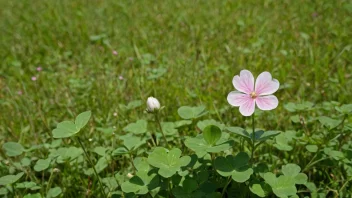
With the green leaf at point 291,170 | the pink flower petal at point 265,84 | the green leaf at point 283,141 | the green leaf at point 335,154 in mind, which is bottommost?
the green leaf at point 335,154

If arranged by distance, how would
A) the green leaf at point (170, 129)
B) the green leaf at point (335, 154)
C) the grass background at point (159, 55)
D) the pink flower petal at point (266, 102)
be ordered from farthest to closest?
the grass background at point (159, 55) → the green leaf at point (170, 129) → the green leaf at point (335, 154) → the pink flower petal at point (266, 102)

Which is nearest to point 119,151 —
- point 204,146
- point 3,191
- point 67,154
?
point 67,154

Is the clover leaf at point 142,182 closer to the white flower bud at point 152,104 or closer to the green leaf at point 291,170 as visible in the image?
the white flower bud at point 152,104

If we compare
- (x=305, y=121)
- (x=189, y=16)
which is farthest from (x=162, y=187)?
(x=189, y=16)

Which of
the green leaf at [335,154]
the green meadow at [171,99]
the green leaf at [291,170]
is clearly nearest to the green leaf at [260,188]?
the green meadow at [171,99]

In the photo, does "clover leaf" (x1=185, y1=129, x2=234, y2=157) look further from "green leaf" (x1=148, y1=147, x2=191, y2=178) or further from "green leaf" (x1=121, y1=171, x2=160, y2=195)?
"green leaf" (x1=121, y1=171, x2=160, y2=195)

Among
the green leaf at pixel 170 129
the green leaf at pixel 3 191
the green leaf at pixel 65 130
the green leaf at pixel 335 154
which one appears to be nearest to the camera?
the green leaf at pixel 65 130

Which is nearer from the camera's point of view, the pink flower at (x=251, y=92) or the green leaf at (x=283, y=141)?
the pink flower at (x=251, y=92)
